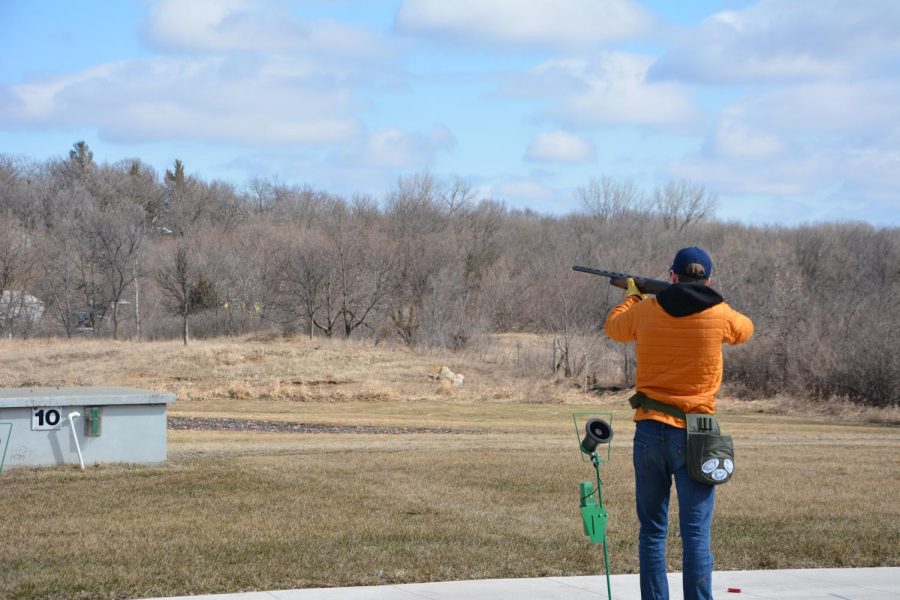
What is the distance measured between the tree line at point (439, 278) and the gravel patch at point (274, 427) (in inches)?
739

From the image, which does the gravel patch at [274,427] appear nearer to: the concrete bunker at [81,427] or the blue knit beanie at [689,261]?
the concrete bunker at [81,427]

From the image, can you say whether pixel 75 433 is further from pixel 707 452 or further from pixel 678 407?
pixel 707 452

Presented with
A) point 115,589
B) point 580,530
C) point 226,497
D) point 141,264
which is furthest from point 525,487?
point 141,264

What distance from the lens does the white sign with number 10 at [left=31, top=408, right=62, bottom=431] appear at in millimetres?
12641

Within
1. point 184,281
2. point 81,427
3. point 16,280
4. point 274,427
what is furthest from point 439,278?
point 81,427

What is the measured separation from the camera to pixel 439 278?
6138 centimetres

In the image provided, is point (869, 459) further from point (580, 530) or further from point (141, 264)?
point (141, 264)

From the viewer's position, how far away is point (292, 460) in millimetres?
14719

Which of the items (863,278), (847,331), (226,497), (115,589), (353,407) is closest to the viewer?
(115,589)

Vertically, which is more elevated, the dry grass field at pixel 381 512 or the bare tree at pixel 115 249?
the bare tree at pixel 115 249

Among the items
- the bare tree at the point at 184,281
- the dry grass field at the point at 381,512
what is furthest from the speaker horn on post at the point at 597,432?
the bare tree at the point at 184,281

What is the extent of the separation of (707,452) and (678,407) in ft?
0.97

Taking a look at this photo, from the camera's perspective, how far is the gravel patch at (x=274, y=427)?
23.4 meters

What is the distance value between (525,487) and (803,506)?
3.17 m
